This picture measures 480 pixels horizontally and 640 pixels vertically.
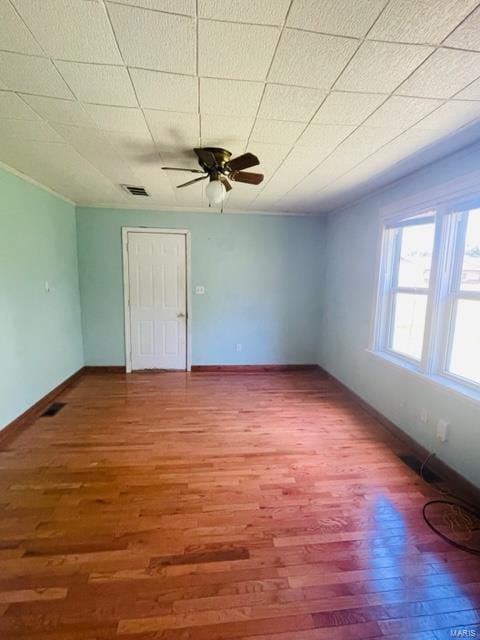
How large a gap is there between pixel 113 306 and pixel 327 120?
3807 millimetres

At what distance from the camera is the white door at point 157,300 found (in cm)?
447

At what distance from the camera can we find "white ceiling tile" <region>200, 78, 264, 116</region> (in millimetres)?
1519

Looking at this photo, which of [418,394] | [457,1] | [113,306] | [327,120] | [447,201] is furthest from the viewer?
[113,306]

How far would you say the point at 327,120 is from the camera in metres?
1.86

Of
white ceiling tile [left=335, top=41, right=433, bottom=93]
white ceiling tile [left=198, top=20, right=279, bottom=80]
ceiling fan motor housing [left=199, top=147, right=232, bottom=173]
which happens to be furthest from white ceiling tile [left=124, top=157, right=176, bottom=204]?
white ceiling tile [left=335, top=41, right=433, bottom=93]

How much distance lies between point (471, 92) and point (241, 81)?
3.97 feet

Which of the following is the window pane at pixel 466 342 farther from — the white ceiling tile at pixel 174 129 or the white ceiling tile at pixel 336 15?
the white ceiling tile at pixel 174 129

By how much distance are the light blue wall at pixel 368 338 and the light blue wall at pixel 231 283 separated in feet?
1.22

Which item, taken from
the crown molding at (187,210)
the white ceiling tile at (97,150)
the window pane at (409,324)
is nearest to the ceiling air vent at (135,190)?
the white ceiling tile at (97,150)

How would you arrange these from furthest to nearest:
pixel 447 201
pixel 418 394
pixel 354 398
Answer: pixel 354 398 → pixel 418 394 → pixel 447 201

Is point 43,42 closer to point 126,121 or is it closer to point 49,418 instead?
point 126,121

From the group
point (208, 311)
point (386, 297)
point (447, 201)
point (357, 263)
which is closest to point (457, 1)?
point (447, 201)

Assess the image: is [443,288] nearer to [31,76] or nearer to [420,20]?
[420,20]

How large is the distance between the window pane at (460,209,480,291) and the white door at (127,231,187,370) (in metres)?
3.48
